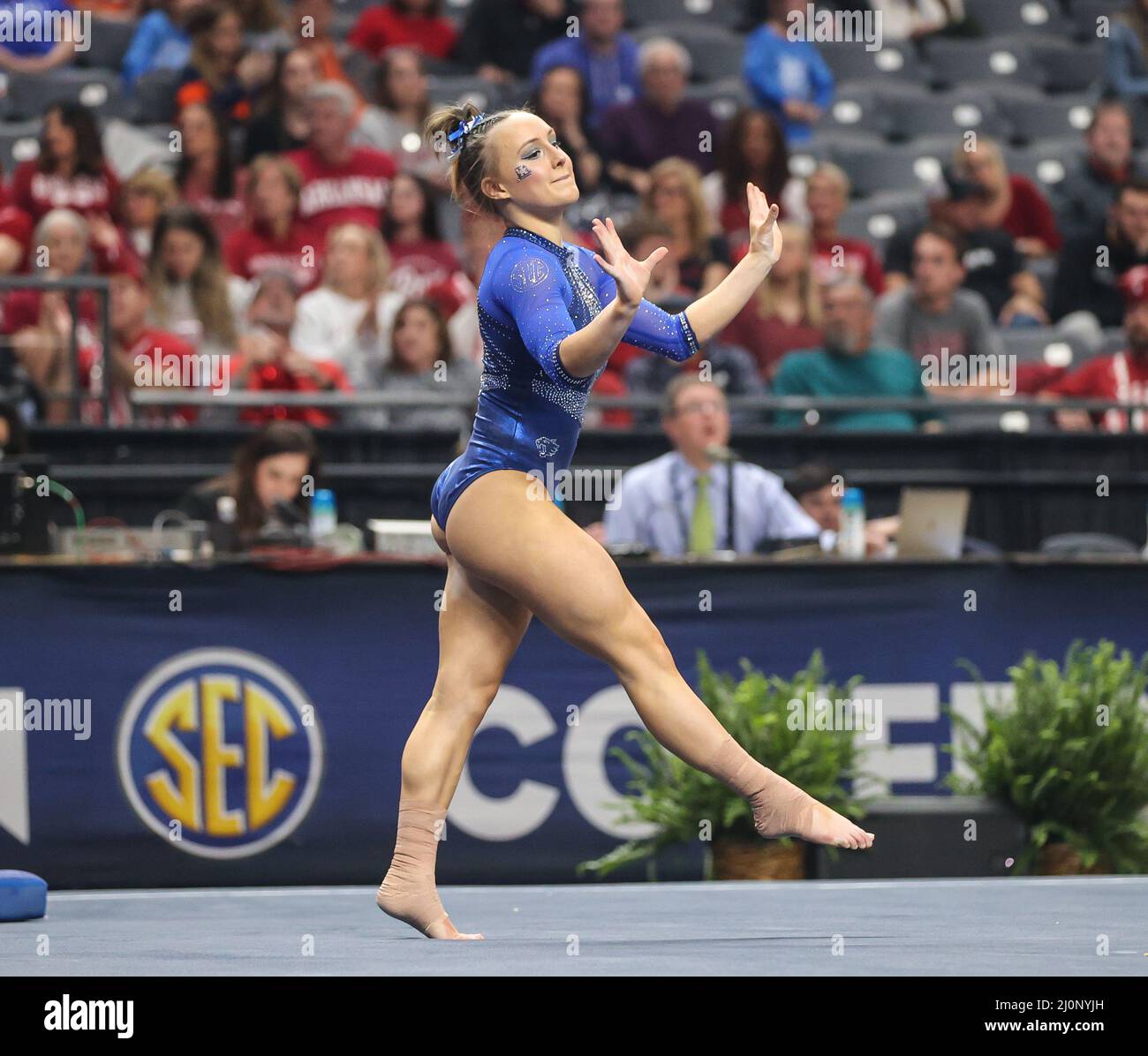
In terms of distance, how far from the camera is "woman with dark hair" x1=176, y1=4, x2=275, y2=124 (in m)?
11.2

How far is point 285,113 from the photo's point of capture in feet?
36.1

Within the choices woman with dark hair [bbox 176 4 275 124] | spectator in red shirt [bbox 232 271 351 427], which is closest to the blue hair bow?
spectator in red shirt [bbox 232 271 351 427]

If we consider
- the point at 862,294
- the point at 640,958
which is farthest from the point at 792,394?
the point at 640,958

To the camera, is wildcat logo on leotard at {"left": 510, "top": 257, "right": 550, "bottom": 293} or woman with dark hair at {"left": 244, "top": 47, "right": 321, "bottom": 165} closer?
wildcat logo on leotard at {"left": 510, "top": 257, "right": 550, "bottom": 293}

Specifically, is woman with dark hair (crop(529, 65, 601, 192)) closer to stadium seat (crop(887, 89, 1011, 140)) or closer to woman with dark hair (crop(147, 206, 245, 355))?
woman with dark hair (crop(147, 206, 245, 355))

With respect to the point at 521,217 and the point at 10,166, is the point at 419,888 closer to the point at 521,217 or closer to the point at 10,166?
the point at 521,217

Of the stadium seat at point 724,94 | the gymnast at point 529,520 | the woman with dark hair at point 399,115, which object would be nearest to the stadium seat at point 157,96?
the woman with dark hair at point 399,115

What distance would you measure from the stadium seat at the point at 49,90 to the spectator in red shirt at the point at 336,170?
1.87 metres

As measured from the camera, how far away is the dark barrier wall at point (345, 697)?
22.8 feet

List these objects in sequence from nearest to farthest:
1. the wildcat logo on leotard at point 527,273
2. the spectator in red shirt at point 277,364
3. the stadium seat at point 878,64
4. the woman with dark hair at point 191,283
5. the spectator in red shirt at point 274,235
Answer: the wildcat logo on leotard at point 527,273 → the spectator in red shirt at point 277,364 → the woman with dark hair at point 191,283 → the spectator in red shirt at point 274,235 → the stadium seat at point 878,64

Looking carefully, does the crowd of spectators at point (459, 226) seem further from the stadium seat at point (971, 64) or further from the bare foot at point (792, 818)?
the bare foot at point (792, 818)

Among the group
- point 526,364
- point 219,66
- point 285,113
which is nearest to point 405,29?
point 219,66

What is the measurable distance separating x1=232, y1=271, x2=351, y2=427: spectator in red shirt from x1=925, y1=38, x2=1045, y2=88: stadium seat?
575 cm

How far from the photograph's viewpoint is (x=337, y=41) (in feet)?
40.9
